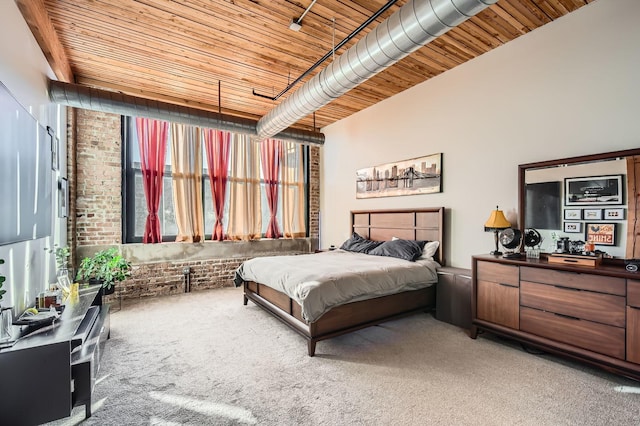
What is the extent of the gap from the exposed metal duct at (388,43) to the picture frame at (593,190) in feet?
6.52

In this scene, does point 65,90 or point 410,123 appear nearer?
point 65,90

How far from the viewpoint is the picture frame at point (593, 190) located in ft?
8.82

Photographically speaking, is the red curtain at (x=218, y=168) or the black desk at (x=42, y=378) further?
the red curtain at (x=218, y=168)

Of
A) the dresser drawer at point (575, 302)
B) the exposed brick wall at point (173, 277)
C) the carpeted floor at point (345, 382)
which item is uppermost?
the dresser drawer at point (575, 302)

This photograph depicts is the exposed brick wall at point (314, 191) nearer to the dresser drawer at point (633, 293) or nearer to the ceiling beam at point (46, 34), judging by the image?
the ceiling beam at point (46, 34)

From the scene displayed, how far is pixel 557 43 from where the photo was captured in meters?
3.09

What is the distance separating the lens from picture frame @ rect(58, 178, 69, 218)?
3.60m

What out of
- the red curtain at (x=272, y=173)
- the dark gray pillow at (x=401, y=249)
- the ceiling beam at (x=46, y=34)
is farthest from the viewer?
the red curtain at (x=272, y=173)

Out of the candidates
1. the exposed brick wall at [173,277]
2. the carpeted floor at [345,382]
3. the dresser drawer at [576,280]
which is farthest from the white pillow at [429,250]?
the exposed brick wall at [173,277]

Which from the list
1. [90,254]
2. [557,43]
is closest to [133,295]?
[90,254]

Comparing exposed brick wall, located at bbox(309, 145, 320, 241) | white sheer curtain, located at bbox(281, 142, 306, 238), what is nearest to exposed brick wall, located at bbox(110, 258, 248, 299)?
white sheer curtain, located at bbox(281, 142, 306, 238)

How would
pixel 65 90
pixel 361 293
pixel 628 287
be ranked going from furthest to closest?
pixel 65 90 < pixel 361 293 < pixel 628 287

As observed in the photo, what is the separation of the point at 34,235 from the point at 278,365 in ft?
7.36

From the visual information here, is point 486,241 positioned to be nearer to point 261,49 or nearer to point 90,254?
point 261,49
